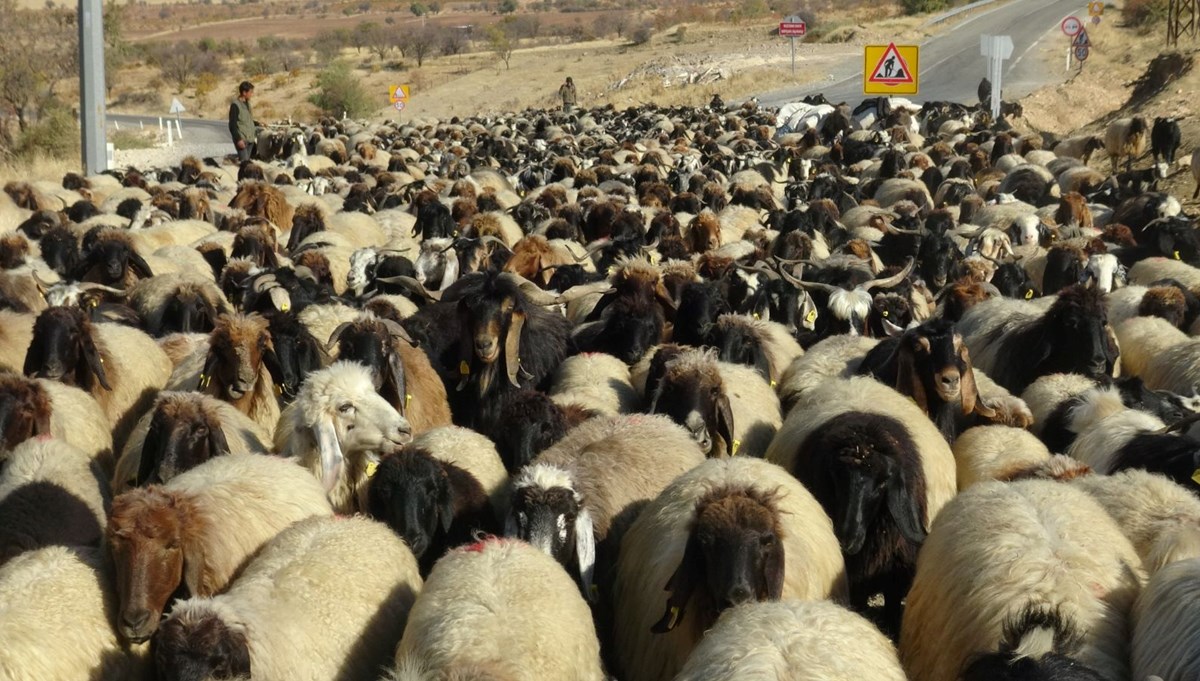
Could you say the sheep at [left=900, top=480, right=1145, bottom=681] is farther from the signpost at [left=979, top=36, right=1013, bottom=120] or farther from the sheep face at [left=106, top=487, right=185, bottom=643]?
the signpost at [left=979, top=36, right=1013, bottom=120]

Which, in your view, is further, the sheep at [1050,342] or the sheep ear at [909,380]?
the sheep at [1050,342]

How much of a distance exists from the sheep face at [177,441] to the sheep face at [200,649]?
207cm

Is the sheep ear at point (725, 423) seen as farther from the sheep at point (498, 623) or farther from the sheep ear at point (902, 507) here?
the sheep at point (498, 623)

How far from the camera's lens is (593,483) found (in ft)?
21.3

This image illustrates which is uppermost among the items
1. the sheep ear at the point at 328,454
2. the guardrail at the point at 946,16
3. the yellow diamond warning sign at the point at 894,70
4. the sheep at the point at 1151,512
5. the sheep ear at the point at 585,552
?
the guardrail at the point at 946,16

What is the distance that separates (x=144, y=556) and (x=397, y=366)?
294 cm

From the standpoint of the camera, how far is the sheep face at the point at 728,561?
4.85 metres

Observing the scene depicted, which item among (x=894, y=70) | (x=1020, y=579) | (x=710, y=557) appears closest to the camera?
(x=1020, y=579)

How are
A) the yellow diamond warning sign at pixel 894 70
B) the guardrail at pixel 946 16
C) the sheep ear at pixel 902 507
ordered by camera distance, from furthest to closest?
the guardrail at pixel 946 16, the yellow diamond warning sign at pixel 894 70, the sheep ear at pixel 902 507

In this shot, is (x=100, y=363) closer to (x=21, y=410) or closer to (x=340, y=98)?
(x=21, y=410)

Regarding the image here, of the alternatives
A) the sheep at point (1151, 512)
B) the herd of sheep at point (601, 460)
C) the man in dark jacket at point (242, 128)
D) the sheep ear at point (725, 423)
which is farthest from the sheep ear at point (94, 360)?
the man in dark jacket at point (242, 128)

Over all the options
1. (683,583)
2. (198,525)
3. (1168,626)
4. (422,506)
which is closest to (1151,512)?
(1168,626)

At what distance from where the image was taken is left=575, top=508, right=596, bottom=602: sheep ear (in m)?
5.78

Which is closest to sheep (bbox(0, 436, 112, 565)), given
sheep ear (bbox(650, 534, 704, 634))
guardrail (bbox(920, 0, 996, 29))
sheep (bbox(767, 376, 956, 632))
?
sheep ear (bbox(650, 534, 704, 634))
